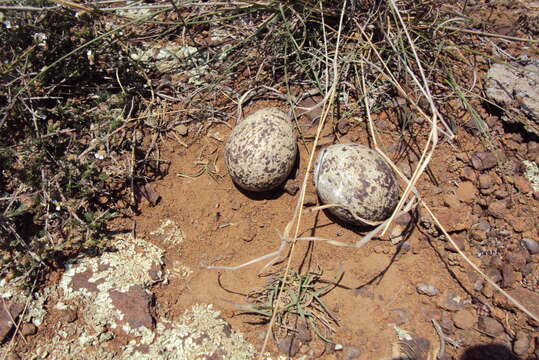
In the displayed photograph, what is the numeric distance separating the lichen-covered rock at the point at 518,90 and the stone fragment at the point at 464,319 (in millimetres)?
1234

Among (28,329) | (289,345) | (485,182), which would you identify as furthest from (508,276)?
(28,329)

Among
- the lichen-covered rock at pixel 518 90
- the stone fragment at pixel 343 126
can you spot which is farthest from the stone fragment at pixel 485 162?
the stone fragment at pixel 343 126

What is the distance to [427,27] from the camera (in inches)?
105

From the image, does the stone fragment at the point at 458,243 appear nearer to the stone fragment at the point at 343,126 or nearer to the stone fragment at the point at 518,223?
the stone fragment at the point at 518,223

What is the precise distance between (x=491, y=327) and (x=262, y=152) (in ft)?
5.29

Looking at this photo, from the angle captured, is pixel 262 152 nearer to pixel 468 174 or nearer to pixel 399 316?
pixel 399 316

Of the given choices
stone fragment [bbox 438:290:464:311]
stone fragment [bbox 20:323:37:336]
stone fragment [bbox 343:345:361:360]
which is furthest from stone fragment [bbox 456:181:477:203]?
stone fragment [bbox 20:323:37:336]

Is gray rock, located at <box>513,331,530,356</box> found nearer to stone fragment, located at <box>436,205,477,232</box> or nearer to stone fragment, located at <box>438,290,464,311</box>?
stone fragment, located at <box>438,290,464,311</box>

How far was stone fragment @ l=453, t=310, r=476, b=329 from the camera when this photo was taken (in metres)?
2.14

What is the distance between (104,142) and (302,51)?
1447 millimetres

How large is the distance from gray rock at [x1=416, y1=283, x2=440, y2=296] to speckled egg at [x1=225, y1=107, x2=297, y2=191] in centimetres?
104

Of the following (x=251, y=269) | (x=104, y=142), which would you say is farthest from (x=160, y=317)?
(x=104, y=142)

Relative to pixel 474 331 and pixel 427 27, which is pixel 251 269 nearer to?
pixel 474 331

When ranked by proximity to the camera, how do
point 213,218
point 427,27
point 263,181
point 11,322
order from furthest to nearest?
point 427,27 → point 213,218 → point 263,181 → point 11,322
